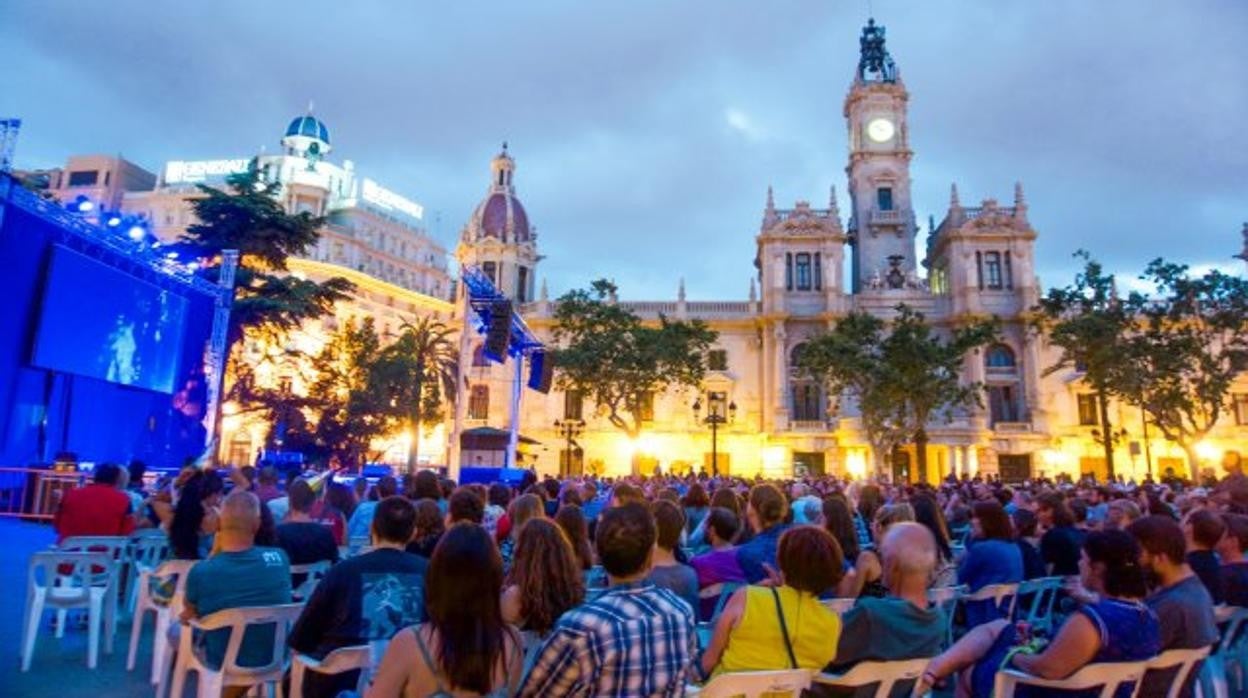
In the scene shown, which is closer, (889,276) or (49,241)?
(49,241)

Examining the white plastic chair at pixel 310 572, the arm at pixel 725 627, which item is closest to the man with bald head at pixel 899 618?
the arm at pixel 725 627

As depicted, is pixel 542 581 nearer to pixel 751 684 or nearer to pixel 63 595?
pixel 751 684

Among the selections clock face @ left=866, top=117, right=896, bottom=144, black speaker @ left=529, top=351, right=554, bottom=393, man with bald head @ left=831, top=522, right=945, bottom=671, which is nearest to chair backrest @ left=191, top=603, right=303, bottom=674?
man with bald head @ left=831, top=522, right=945, bottom=671

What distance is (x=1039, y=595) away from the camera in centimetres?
657

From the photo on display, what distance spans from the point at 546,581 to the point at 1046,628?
4.73 metres

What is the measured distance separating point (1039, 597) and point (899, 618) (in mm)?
3821

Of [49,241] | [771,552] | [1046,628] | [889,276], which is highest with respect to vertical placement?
[889,276]

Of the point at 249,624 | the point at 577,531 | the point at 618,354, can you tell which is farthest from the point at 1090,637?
the point at 618,354

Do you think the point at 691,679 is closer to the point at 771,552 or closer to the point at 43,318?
the point at 771,552

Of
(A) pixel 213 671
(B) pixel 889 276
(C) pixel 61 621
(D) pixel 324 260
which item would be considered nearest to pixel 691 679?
(A) pixel 213 671

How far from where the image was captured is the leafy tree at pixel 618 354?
34344 millimetres

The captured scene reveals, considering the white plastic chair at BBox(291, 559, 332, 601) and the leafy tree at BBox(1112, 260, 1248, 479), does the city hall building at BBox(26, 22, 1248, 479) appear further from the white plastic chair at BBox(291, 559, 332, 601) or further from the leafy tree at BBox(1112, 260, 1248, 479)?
the white plastic chair at BBox(291, 559, 332, 601)

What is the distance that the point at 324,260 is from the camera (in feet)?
210

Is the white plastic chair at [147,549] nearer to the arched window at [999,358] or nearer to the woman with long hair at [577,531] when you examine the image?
the woman with long hair at [577,531]
